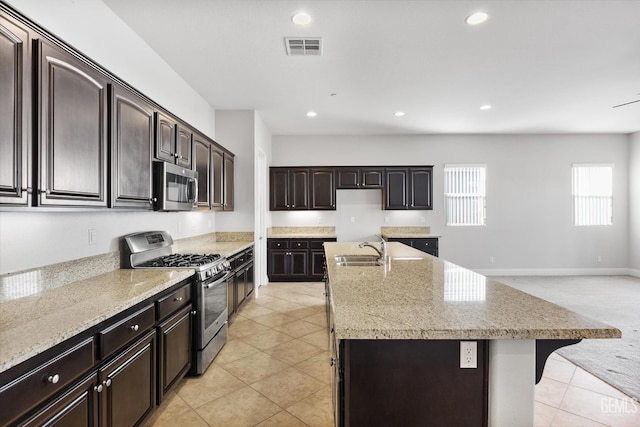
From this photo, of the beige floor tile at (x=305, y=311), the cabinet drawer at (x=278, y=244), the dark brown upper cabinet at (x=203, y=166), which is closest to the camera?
the dark brown upper cabinet at (x=203, y=166)

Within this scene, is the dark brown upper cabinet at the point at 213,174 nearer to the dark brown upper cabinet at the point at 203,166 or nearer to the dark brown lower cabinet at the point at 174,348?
the dark brown upper cabinet at the point at 203,166

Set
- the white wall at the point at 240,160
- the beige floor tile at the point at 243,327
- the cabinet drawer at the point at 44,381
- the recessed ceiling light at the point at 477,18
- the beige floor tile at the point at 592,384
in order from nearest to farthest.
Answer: the cabinet drawer at the point at 44,381 → the beige floor tile at the point at 592,384 → the recessed ceiling light at the point at 477,18 → the beige floor tile at the point at 243,327 → the white wall at the point at 240,160

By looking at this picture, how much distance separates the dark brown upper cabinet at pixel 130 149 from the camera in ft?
6.76

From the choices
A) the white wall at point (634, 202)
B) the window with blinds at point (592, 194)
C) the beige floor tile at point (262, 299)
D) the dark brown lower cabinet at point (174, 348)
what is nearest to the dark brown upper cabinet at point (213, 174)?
the beige floor tile at point (262, 299)

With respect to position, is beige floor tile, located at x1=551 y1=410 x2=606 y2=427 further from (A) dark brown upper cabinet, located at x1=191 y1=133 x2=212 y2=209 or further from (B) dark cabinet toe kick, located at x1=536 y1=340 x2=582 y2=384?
(A) dark brown upper cabinet, located at x1=191 y1=133 x2=212 y2=209

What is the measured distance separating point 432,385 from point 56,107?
85.8 inches

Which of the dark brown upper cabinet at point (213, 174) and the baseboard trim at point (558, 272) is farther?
the baseboard trim at point (558, 272)

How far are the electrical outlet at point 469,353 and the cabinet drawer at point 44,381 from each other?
1602mm

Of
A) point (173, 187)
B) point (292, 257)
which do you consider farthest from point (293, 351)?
point (292, 257)

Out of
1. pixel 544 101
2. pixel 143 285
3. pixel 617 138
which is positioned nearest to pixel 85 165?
pixel 143 285

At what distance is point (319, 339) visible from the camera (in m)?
3.38

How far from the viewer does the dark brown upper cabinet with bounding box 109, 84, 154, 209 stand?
2061 millimetres

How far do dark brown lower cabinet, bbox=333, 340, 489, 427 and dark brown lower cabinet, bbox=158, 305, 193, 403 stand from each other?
1385mm

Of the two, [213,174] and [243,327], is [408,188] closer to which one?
[213,174]
